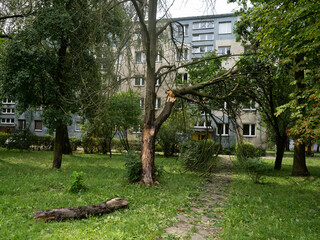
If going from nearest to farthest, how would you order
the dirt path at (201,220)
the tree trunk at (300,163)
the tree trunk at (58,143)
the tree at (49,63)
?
1. the dirt path at (201,220)
2. the tree at (49,63)
3. the tree trunk at (300,163)
4. the tree trunk at (58,143)

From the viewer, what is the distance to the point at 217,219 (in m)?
5.60

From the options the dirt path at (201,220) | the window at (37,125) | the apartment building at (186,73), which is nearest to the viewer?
the dirt path at (201,220)

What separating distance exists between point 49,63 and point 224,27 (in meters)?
28.0

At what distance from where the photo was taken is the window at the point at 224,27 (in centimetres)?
A: 3391

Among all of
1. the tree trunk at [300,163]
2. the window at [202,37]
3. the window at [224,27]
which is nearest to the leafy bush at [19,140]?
the tree trunk at [300,163]

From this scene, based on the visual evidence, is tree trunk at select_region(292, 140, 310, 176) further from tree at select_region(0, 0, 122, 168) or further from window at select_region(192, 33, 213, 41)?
window at select_region(192, 33, 213, 41)

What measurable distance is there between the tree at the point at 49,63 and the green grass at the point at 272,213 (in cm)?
690

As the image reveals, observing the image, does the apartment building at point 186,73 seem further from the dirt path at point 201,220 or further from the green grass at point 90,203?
the green grass at point 90,203

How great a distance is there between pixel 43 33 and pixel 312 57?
10221mm

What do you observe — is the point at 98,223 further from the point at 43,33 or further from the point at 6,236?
the point at 43,33

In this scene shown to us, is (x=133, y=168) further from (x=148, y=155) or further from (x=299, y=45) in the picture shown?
(x=299, y=45)

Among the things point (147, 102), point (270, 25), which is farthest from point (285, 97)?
point (147, 102)

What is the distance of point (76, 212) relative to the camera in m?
5.29

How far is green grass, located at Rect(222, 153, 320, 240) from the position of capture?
4668 millimetres
